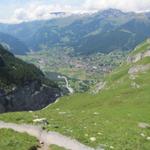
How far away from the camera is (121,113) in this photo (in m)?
70.4

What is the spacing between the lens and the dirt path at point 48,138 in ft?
116

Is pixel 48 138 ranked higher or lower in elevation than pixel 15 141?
lower

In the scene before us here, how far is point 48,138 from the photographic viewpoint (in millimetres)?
37469

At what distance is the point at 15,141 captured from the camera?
116 feet

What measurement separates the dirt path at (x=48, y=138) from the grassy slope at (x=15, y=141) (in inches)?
36.2

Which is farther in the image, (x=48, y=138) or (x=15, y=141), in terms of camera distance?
(x=48, y=138)

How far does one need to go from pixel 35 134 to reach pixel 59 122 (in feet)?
18.9

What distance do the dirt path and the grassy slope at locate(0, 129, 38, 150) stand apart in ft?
3.02

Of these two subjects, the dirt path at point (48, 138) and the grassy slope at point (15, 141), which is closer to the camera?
the grassy slope at point (15, 141)

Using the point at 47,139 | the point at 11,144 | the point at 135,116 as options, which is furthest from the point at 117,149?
the point at 135,116

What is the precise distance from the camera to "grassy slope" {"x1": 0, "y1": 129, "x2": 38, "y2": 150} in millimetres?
34281

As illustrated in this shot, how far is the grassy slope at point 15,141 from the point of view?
1350 inches

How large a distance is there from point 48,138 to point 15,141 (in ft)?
11.2

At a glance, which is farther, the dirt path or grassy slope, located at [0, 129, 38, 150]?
the dirt path
